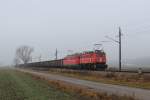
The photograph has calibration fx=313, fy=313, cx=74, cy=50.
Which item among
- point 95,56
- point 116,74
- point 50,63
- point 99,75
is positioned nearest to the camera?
point 116,74

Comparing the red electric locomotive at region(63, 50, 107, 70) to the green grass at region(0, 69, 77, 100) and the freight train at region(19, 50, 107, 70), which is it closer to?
the freight train at region(19, 50, 107, 70)

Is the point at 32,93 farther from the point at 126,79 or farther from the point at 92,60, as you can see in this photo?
the point at 92,60

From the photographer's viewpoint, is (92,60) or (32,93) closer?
(32,93)

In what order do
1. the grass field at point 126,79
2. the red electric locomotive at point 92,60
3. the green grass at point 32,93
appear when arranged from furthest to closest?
the red electric locomotive at point 92,60, the grass field at point 126,79, the green grass at point 32,93

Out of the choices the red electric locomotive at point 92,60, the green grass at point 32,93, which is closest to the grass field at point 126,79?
the red electric locomotive at point 92,60

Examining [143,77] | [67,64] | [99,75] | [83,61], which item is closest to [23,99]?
[143,77]

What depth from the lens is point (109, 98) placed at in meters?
20.4

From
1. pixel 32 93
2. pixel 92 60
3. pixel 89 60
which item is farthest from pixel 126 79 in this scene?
pixel 89 60

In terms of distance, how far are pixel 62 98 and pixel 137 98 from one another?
487 cm

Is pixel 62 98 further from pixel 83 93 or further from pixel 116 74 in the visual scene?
pixel 116 74

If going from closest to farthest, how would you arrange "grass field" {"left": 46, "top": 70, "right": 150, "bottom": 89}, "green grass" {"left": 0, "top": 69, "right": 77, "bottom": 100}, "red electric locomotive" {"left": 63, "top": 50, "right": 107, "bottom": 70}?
1. "green grass" {"left": 0, "top": 69, "right": 77, "bottom": 100}
2. "grass field" {"left": 46, "top": 70, "right": 150, "bottom": 89}
3. "red electric locomotive" {"left": 63, "top": 50, "right": 107, "bottom": 70}

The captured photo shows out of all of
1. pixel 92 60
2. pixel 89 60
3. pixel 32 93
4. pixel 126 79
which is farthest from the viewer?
pixel 89 60

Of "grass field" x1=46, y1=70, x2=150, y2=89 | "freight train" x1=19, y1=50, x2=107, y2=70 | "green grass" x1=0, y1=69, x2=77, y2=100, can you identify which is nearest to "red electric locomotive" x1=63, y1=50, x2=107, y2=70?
"freight train" x1=19, y1=50, x2=107, y2=70

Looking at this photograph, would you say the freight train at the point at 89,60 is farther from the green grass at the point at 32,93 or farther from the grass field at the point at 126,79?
the green grass at the point at 32,93
